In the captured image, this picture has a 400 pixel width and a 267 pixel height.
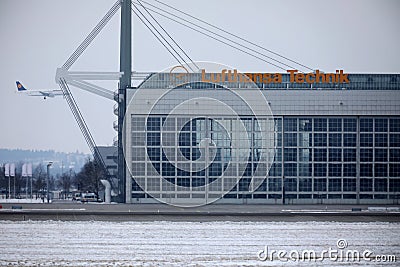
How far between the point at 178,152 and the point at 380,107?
65.8 ft

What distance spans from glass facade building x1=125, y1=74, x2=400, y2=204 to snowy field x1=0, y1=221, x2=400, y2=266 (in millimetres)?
29029

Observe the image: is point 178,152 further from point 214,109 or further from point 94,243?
point 94,243

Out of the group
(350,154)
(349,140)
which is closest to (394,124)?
(349,140)

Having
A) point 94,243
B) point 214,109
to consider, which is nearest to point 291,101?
→ point 214,109

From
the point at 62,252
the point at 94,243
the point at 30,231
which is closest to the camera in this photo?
the point at 62,252

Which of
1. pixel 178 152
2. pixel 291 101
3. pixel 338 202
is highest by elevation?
pixel 291 101

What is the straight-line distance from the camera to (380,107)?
77562mm

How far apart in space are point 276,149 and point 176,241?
4206 cm

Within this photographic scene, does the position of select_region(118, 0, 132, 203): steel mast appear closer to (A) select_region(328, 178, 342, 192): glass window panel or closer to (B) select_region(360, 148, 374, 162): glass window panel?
(A) select_region(328, 178, 342, 192): glass window panel

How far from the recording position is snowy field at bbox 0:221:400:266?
2944 centimetres

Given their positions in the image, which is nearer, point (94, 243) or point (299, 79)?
point (94, 243)

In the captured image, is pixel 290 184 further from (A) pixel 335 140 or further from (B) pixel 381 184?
(B) pixel 381 184

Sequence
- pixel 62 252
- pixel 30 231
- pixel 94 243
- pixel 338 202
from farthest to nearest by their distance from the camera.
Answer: pixel 338 202 < pixel 30 231 < pixel 94 243 < pixel 62 252

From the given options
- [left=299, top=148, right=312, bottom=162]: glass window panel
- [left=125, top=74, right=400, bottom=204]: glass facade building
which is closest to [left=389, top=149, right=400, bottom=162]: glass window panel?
[left=125, top=74, right=400, bottom=204]: glass facade building
